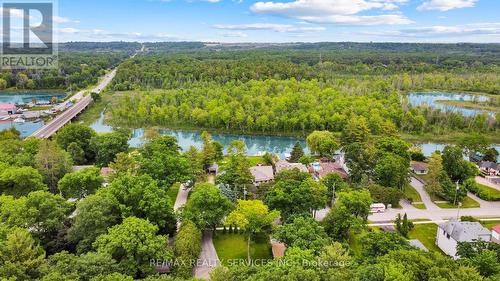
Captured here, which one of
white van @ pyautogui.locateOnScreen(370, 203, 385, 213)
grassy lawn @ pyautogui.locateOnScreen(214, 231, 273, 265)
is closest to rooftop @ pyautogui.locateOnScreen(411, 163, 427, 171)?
white van @ pyautogui.locateOnScreen(370, 203, 385, 213)

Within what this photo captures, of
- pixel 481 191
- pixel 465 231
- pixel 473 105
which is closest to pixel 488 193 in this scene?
pixel 481 191

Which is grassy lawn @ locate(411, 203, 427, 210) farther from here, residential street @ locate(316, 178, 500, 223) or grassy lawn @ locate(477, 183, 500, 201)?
grassy lawn @ locate(477, 183, 500, 201)

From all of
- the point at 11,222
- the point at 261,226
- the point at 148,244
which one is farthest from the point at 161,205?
the point at 11,222

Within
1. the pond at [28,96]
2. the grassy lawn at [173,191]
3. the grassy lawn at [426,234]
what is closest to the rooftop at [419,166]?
the grassy lawn at [426,234]

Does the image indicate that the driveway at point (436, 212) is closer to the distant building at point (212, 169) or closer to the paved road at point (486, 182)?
the paved road at point (486, 182)

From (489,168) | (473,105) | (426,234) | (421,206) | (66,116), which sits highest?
(473,105)

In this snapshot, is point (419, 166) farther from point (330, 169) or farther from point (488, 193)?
point (330, 169)
